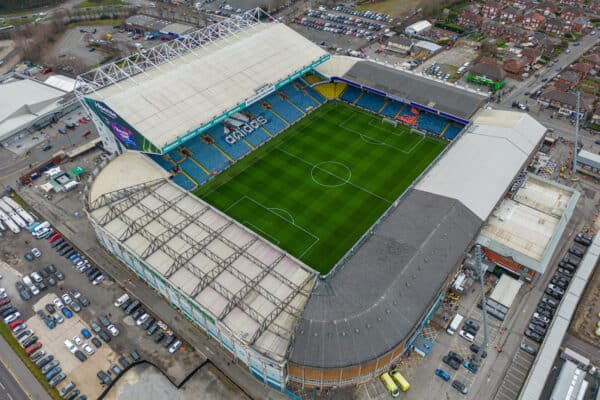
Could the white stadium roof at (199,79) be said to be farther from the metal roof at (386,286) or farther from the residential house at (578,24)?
the residential house at (578,24)

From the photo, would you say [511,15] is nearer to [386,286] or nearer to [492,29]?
[492,29]

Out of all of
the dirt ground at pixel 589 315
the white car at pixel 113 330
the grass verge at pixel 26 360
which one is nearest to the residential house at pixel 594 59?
the dirt ground at pixel 589 315

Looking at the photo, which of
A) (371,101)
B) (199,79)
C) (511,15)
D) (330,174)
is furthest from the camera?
(511,15)


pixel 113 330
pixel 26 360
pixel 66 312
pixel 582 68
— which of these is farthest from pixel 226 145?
pixel 582 68

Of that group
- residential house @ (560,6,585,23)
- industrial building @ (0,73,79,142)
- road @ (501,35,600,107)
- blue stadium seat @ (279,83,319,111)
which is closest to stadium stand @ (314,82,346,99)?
blue stadium seat @ (279,83,319,111)

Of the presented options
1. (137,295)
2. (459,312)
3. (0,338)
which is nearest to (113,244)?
(137,295)

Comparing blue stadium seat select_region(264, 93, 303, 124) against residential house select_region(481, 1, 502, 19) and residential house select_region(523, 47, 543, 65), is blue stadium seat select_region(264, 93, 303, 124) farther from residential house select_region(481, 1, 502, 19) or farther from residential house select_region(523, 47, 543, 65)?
residential house select_region(481, 1, 502, 19)
